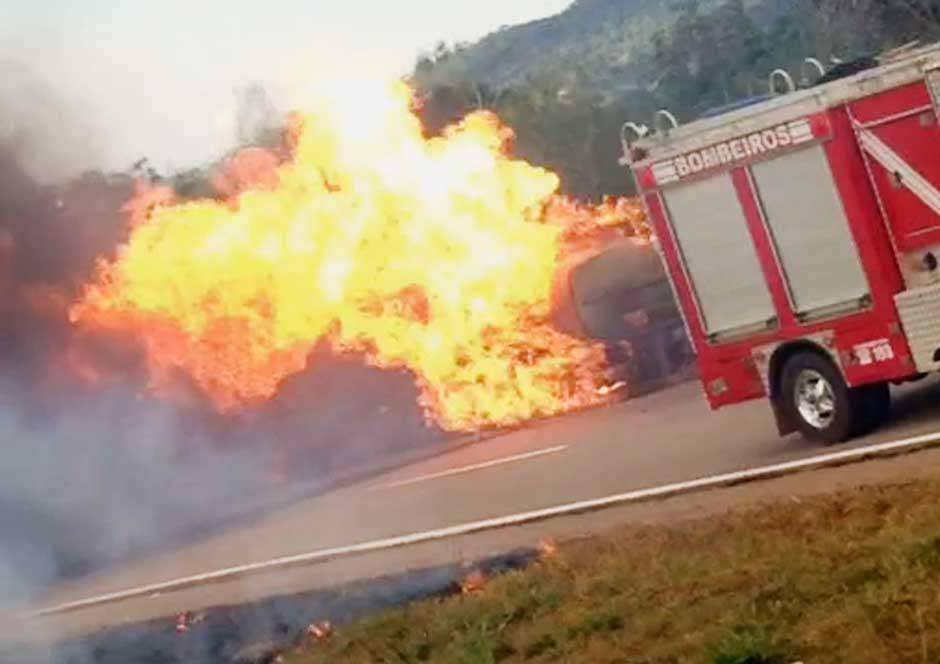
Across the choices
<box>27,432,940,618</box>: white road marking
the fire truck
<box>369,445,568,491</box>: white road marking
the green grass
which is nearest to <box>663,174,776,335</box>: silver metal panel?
the fire truck

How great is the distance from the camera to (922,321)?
15.1 m

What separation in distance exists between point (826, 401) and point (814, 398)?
13 centimetres

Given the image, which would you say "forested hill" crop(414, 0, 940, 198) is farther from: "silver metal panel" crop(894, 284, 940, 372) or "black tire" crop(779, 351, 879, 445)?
"silver metal panel" crop(894, 284, 940, 372)

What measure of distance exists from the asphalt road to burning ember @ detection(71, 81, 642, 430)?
3.18ft

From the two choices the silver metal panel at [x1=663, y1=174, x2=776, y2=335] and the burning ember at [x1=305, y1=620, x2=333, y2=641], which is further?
the silver metal panel at [x1=663, y1=174, x2=776, y2=335]

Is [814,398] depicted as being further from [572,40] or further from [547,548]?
[572,40]

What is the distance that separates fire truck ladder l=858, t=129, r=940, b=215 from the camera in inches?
590

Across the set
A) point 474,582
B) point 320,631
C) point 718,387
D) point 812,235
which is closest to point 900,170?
point 812,235

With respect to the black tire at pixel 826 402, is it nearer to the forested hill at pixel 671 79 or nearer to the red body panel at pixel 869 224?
the red body panel at pixel 869 224

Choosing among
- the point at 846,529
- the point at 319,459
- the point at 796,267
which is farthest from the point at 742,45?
the point at 846,529

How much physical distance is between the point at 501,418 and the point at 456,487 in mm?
5017

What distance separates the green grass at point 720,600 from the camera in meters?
8.70

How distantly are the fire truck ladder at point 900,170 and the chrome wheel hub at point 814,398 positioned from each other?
5.99 ft

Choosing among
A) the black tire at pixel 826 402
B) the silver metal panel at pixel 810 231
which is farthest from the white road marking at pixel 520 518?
the silver metal panel at pixel 810 231
